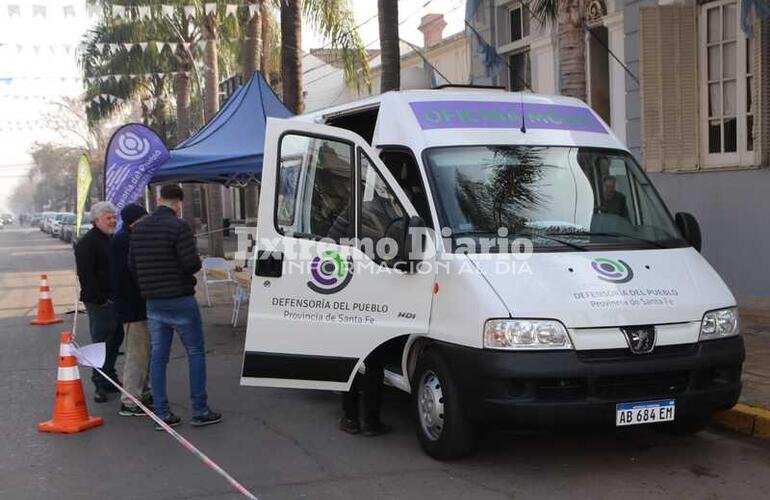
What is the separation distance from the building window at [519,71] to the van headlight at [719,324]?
10.2m

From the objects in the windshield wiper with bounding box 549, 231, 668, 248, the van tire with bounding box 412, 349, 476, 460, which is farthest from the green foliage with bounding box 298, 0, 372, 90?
the van tire with bounding box 412, 349, 476, 460

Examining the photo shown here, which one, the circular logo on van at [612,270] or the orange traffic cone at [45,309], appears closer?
the circular logo on van at [612,270]

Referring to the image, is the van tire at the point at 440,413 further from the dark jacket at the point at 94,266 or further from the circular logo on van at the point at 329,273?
the dark jacket at the point at 94,266

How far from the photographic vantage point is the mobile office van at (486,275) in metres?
4.60

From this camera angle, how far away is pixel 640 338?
465 cm

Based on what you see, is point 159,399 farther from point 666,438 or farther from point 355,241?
point 666,438

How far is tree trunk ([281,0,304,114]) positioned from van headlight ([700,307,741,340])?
10034 mm

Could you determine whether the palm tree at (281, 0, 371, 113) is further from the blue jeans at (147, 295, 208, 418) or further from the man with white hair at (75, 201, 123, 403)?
the blue jeans at (147, 295, 208, 418)

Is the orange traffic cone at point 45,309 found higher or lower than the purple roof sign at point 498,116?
lower

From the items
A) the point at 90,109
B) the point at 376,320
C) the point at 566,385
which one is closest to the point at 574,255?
the point at 566,385

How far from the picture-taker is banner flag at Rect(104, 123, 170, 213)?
9.59m

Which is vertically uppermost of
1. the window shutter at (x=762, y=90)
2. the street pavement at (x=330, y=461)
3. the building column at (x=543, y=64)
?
the building column at (x=543, y=64)

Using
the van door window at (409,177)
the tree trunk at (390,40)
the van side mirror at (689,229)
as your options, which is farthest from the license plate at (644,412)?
the tree trunk at (390,40)

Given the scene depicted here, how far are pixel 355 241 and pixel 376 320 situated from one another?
60 centimetres
